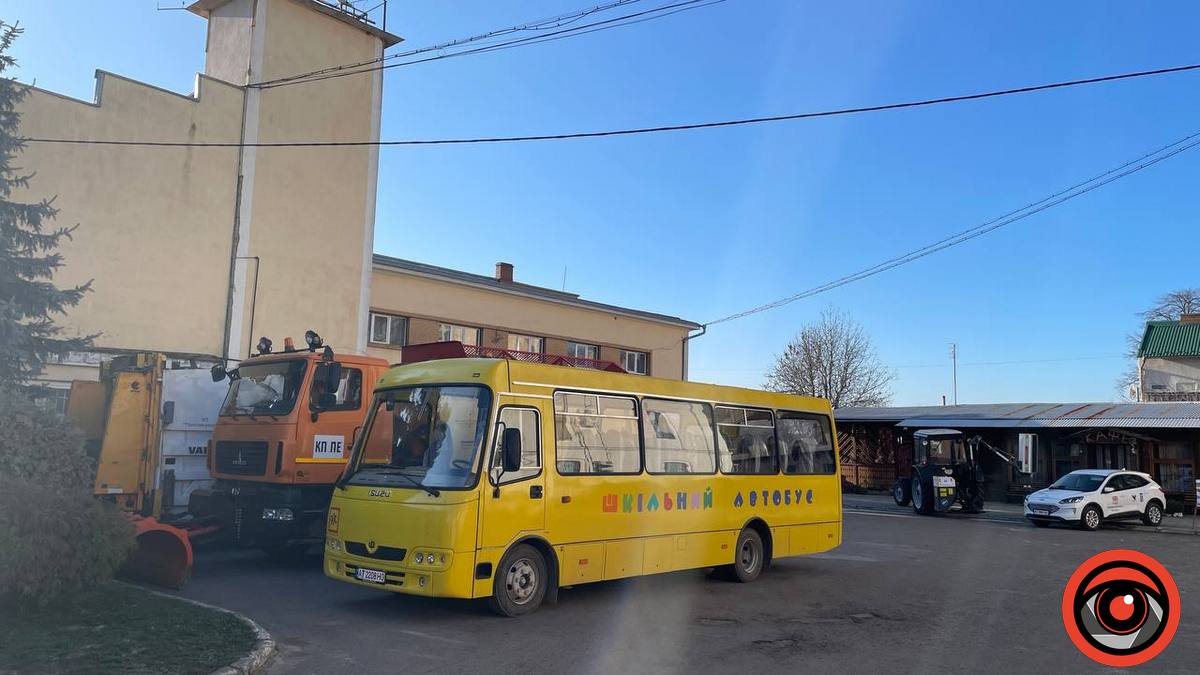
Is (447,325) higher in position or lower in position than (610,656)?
higher

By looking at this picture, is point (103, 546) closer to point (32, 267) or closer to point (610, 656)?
point (610, 656)

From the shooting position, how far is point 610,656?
7867 mm

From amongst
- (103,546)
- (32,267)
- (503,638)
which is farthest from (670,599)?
(32,267)

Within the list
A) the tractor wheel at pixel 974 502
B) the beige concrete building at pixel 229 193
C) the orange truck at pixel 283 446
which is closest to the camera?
the orange truck at pixel 283 446

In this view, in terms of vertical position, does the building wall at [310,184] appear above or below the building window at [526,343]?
above

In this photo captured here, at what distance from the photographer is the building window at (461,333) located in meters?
30.8

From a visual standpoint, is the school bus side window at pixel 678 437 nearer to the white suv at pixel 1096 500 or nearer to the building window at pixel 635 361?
the white suv at pixel 1096 500

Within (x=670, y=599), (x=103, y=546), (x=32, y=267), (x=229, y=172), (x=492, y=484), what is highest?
(x=229, y=172)

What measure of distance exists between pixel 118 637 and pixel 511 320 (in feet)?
84.6

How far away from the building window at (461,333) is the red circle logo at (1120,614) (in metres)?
24.2

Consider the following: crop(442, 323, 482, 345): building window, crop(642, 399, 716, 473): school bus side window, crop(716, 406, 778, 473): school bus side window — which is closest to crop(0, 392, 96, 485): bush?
crop(642, 399, 716, 473): school bus side window

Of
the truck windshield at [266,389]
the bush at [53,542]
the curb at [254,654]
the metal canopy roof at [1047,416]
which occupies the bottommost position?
the curb at [254,654]

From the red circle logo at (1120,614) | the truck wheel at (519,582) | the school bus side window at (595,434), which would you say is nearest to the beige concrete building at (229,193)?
the school bus side window at (595,434)

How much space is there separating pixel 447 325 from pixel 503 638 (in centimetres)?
2309
